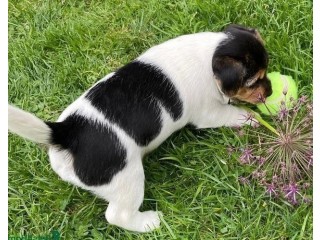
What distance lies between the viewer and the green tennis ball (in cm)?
409

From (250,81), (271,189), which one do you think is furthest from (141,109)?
(271,189)

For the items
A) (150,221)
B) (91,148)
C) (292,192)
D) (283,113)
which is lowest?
(150,221)

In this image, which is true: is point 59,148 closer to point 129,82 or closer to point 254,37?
point 129,82

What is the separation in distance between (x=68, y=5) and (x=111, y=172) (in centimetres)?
238

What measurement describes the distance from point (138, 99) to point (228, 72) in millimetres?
649

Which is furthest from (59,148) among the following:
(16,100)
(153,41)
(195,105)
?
(153,41)

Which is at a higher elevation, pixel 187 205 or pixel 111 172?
pixel 111 172

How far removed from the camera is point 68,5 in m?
5.27

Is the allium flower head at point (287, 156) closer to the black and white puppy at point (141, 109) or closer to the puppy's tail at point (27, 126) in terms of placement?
the black and white puppy at point (141, 109)

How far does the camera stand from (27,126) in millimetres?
3156

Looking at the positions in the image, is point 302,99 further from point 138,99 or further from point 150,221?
point 150,221

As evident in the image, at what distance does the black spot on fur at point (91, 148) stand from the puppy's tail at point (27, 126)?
14 centimetres

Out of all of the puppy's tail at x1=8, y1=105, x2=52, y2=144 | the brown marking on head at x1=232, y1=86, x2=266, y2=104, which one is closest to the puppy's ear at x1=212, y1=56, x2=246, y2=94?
the brown marking on head at x1=232, y1=86, x2=266, y2=104

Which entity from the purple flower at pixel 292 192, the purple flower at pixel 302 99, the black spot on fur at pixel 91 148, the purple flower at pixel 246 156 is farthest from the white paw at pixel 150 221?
the purple flower at pixel 302 99
